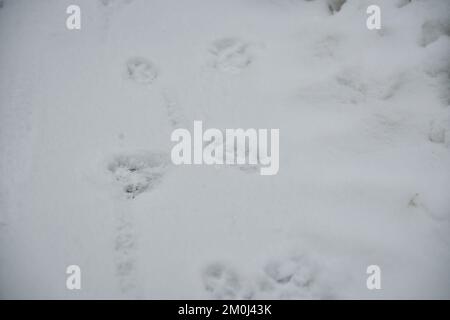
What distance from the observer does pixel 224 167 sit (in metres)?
1.80

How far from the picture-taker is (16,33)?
222 centimetres

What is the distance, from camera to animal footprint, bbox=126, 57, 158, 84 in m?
2.06

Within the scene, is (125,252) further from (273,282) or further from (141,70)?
(141,70)

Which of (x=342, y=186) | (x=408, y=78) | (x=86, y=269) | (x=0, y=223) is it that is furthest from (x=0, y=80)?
(x=408, y=78)

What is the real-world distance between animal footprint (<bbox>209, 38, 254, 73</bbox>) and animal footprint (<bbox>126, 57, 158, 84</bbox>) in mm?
317

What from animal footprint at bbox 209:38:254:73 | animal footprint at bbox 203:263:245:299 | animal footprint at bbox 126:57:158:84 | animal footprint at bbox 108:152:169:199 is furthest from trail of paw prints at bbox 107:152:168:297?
animal footprint at bbox 209:38:254:73

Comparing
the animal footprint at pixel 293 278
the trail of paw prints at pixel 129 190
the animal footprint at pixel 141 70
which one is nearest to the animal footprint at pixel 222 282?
the animal footprint at pixel 293 278

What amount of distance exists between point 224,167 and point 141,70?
2.32 feet

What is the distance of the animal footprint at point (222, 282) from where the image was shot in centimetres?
152

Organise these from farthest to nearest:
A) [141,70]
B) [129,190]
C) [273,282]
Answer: [141,70]
[129,190]
[273,282]

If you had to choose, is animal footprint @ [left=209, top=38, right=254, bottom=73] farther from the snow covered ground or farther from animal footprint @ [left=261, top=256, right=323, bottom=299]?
animal footprint @ [left=261, top=256, right=323, bottom=299]

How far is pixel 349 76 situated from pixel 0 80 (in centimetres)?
173

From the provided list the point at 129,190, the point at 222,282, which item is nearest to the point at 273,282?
the point at 222,282

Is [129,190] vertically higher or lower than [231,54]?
lower
